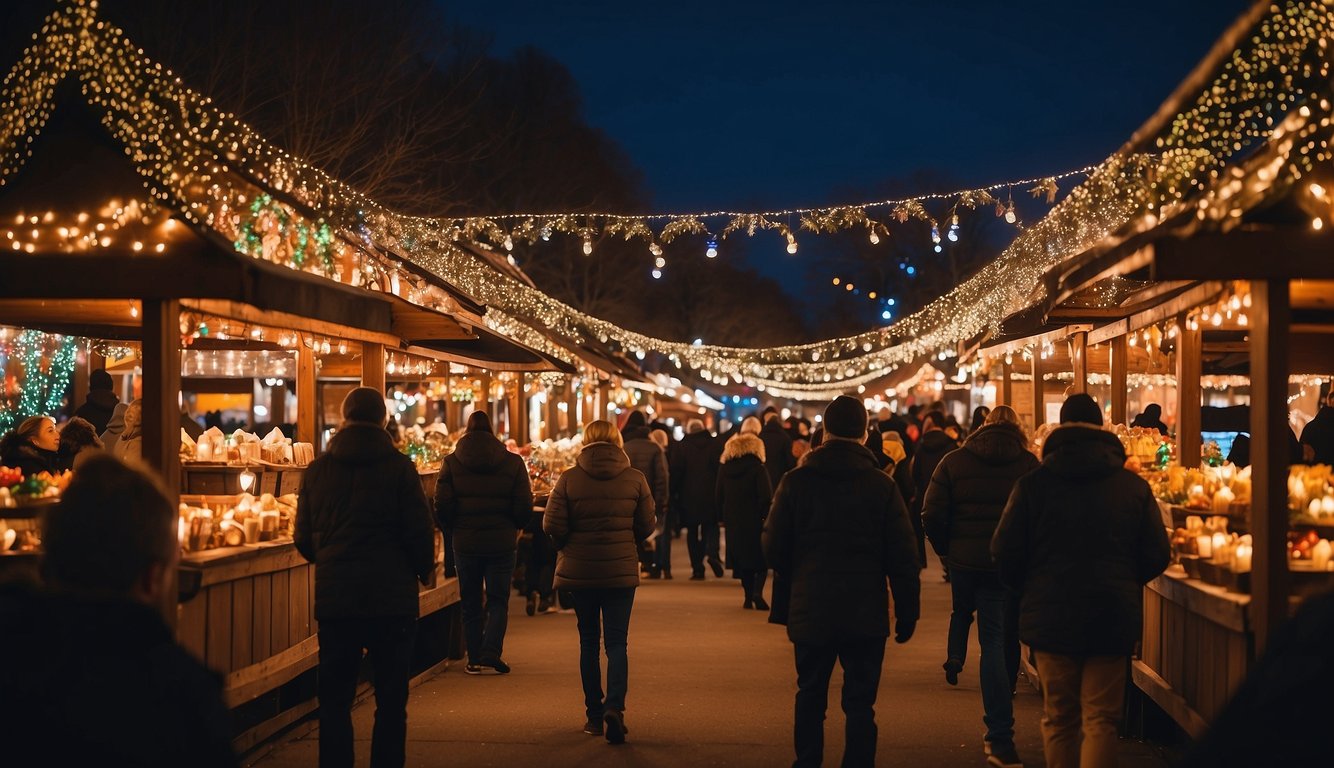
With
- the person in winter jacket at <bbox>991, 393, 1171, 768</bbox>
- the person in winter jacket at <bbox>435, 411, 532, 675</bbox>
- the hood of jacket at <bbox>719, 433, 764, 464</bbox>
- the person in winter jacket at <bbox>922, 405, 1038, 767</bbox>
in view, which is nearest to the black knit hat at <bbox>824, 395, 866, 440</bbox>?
the person in winter jacket at <bbox>991, 393, 1171, 768</bbox>

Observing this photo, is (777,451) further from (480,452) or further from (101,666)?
(101,666)

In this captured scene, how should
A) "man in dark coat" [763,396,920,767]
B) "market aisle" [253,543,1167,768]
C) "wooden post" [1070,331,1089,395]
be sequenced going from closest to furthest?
"man in dark coat" [763,396,920,767], "market aisle" [253,543,1167,768], "wooden post" [1070,331,1089,395]

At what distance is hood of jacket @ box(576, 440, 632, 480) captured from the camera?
8.05 metres

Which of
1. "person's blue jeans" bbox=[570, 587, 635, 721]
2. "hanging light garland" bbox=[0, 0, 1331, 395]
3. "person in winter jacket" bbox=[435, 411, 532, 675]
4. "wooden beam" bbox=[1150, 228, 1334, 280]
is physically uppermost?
"hanging light garland" bbox=[0, 0, 1331, 395]

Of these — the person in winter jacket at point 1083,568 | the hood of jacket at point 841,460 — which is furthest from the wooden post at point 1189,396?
the hood of jacket at point 841,460

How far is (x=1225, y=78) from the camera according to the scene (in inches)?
277

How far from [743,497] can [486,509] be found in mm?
4980

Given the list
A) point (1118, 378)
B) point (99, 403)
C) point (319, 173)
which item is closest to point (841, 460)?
point (1118, 378)

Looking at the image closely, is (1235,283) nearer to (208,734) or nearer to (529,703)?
(529,703)

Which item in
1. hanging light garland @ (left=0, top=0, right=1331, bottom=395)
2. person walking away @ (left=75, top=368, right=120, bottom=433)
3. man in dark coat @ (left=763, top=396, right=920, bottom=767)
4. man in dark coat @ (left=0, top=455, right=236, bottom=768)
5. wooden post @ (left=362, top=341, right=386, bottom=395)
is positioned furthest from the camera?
person walking away @ (left=75, top=368, right=120, bottom=433)

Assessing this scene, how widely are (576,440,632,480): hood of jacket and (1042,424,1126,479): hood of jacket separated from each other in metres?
2.86

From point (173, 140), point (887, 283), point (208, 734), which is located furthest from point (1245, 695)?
point (887, 283)

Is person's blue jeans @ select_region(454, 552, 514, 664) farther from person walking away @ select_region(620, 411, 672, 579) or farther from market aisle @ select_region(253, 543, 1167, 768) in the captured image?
person walking away @ select_region(620, 411, 672, 579)

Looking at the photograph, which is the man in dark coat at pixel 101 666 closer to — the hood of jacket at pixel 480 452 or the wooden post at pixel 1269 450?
the wooden post at pixel 1269 450
